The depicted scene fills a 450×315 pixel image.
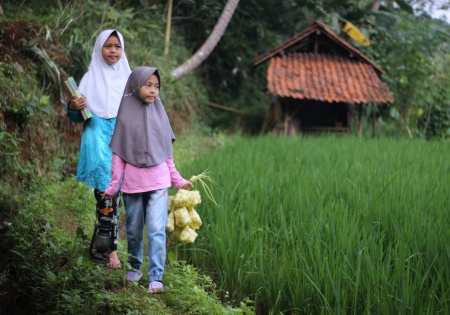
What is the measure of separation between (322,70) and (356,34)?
6.58ft

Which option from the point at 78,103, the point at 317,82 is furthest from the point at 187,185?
the point at 317,82

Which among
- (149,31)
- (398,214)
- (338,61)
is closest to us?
(398,214)

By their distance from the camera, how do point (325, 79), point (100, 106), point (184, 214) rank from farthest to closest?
point (325, 79), point (100, 106), point (184, 214)

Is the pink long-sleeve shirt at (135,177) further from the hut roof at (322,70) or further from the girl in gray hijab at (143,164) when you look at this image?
the hut roof at (322,70)

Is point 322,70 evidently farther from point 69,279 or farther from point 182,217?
point 69,279

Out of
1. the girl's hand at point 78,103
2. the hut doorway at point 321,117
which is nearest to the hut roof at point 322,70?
the hut doorway at point 321,117

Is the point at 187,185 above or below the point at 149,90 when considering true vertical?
below

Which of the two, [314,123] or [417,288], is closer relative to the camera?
[417,288]

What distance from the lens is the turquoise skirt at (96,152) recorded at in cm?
341

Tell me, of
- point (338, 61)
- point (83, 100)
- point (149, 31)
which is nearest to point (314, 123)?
point (338, 61)

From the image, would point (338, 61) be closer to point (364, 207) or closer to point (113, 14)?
point (113, 14)

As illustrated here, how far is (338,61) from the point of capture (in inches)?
438

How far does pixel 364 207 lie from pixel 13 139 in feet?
8.44

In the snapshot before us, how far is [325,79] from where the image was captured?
1061cm
